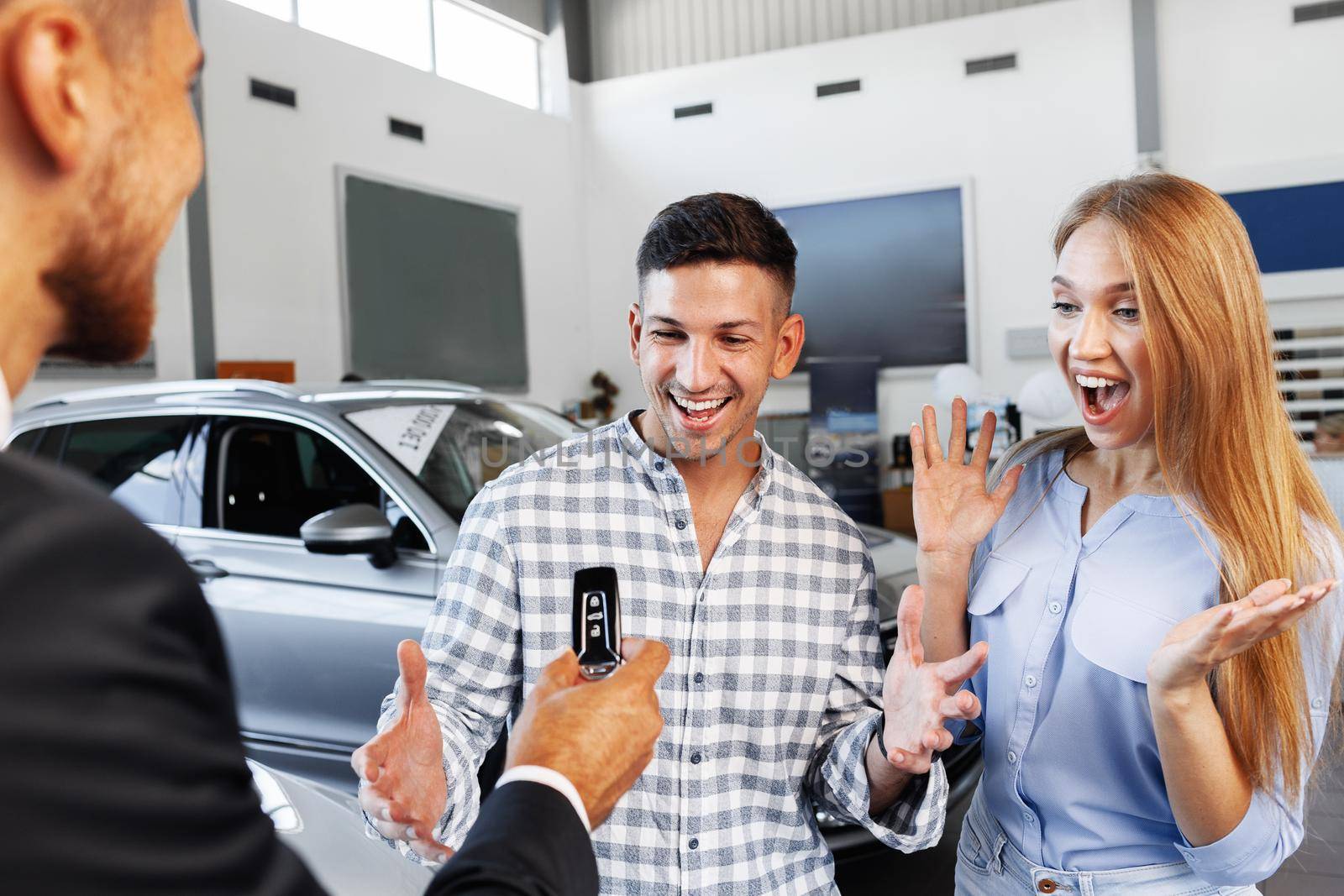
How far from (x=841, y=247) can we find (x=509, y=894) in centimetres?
807

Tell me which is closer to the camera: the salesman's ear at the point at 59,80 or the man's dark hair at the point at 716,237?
the salesman's ear at the point at 59,80

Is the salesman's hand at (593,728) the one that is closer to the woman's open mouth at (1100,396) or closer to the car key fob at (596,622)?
the car key fob at (596,622)

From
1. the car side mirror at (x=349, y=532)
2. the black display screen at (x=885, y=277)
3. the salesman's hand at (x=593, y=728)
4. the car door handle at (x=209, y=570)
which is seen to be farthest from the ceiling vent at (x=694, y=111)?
the salesman's hand at (x=593, y=728)

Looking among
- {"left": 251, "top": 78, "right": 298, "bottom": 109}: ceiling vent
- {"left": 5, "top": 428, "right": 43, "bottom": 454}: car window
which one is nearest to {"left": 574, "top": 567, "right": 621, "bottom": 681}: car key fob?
{"left": 5, "top": 428, "right": 43, "bottom": 454}: car window

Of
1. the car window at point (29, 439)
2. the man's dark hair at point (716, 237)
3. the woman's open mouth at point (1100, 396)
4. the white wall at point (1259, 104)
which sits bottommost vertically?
the woman's open mouth at point (1100, 396)

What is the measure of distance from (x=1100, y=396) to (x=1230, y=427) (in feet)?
0.49

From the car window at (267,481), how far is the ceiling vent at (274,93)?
4074 millimetres

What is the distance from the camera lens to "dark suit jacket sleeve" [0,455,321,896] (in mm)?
440

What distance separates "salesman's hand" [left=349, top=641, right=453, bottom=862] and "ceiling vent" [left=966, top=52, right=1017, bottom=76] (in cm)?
787

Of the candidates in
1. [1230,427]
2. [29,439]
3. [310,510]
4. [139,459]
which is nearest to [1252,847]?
[1230,427]

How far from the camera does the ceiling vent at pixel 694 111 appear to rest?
8914 mm

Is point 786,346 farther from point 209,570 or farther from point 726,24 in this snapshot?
point 726,24

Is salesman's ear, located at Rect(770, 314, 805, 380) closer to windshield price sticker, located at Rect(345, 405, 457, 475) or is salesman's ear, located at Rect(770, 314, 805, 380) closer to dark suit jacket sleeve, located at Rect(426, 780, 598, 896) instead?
dark suit jacket sleeve, located at Rect(426, 780, 598, 896)

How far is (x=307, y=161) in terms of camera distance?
6.74 meters
